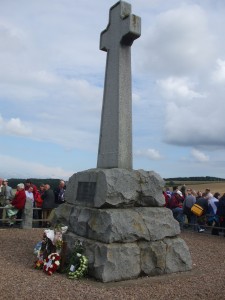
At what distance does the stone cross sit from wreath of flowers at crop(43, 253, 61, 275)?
6.96 feet

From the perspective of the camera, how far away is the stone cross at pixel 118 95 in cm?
806

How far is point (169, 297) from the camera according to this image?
618 cm

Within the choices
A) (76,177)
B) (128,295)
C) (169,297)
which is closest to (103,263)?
(128,295)

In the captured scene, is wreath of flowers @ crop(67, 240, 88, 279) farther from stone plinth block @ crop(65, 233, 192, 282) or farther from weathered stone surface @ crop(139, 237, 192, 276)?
weathered stone surface @ crop(139, 237, 192, 276)

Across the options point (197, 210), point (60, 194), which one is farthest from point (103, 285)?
point (197, 210)

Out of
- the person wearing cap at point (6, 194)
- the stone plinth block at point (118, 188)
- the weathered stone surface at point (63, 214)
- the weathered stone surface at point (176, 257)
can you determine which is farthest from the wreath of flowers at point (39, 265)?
the person wearing cap at point (6, 194)

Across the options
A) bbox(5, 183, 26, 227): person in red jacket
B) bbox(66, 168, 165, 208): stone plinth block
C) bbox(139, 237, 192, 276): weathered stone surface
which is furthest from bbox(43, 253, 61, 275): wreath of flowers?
bbox(5, 183, 26, 227): person in red jacket

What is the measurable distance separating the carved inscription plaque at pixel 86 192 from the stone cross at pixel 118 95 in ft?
1.90

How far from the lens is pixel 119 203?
7.50 meters

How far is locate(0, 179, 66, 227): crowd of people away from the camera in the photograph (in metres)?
14.2

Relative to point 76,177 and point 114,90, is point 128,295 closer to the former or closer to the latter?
point 76,177

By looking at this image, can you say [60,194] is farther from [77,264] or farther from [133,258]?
[133,258]

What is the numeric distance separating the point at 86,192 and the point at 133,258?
1.70 m

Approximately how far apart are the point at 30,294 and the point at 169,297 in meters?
2.17
